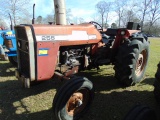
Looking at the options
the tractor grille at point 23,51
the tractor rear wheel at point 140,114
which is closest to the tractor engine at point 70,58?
the tractor grille at point 23,51

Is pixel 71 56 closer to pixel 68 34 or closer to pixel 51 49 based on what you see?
pixel 68 34

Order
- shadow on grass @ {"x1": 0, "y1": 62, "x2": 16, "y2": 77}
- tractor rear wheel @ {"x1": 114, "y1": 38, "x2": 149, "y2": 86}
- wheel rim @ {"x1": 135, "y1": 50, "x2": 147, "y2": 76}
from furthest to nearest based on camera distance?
shadow on grass @ {"x1": 0, "y1": 62, "x2": 16, "y2": 77}
wheel rim @ {"x1": 135, "y1": 50, "x2": 147, "y2": 76}
tractor rear wheel @ {"x1": 114, "y1": 38, "x2": 149, "y2": 86}

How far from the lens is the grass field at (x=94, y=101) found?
3416 millimetres

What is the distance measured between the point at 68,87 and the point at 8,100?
69.7 inches

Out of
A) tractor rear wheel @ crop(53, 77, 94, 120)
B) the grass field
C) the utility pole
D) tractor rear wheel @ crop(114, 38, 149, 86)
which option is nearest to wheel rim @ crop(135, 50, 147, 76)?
the grass field

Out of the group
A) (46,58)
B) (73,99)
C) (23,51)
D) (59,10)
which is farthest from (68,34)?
(59,10)

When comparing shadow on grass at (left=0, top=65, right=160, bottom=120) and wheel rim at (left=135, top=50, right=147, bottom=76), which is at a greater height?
wheel rim at (left=135, top=50, right=147, bottom=76)

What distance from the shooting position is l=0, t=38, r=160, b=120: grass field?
342 centimetres

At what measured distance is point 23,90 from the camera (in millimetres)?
4531

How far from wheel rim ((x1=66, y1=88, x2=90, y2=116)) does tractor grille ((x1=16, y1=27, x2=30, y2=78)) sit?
3.28 feet

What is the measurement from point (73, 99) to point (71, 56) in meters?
1.18

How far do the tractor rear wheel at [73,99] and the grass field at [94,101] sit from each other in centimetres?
21

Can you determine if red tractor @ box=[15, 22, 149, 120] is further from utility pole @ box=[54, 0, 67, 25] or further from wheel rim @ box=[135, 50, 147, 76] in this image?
utility pole @ box=[54, 0, 67, 25]

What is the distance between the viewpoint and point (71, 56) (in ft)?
13.4
